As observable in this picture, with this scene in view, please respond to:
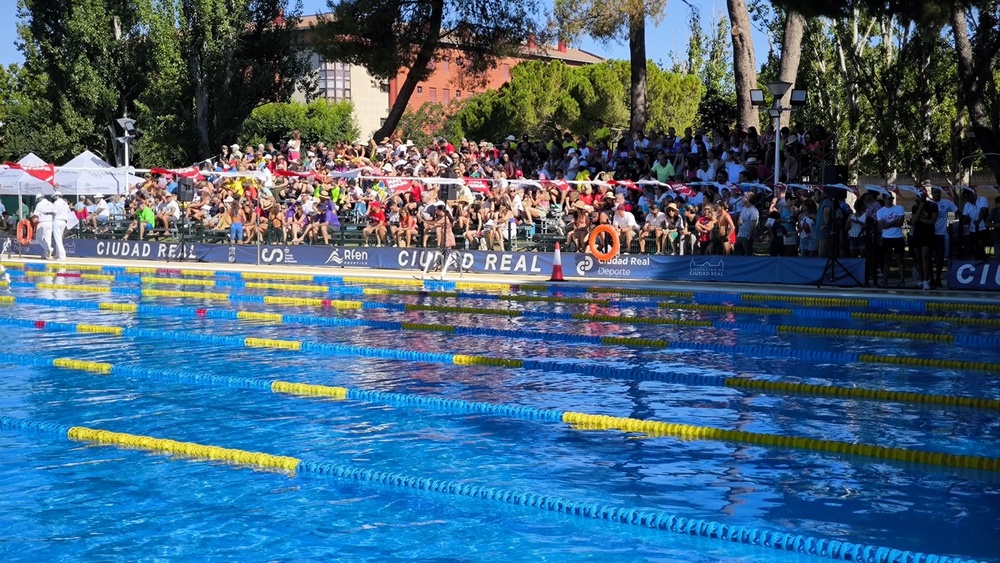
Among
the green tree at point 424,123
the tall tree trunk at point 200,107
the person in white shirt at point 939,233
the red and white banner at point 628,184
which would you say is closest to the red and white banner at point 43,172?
the tall tree trunk at point 200,107

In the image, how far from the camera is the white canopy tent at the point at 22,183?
28.4 meters

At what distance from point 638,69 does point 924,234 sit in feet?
39.1

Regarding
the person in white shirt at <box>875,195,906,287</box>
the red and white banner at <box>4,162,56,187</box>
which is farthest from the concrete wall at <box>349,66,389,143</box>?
the person in white shirt at <box>875,195,906,287</box>

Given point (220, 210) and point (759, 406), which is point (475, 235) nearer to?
point (220, 210)

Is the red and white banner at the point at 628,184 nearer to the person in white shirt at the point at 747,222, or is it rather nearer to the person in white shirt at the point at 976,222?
the person in white shirt at the point at 747,222

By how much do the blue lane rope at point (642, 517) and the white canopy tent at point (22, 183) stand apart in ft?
77.8

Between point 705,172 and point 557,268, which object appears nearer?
point 557,268

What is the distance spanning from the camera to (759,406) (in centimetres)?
932

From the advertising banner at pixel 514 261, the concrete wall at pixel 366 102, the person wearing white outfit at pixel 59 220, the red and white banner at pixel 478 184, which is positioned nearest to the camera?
the advertising banner at pixel 514 261

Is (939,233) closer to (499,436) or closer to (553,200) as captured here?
(553,200)

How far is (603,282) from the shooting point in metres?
20.6

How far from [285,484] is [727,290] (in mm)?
12921

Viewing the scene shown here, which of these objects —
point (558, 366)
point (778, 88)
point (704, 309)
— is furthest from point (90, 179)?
point (558, 366)

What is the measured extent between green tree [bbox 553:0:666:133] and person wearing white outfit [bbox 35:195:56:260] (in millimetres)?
13216
